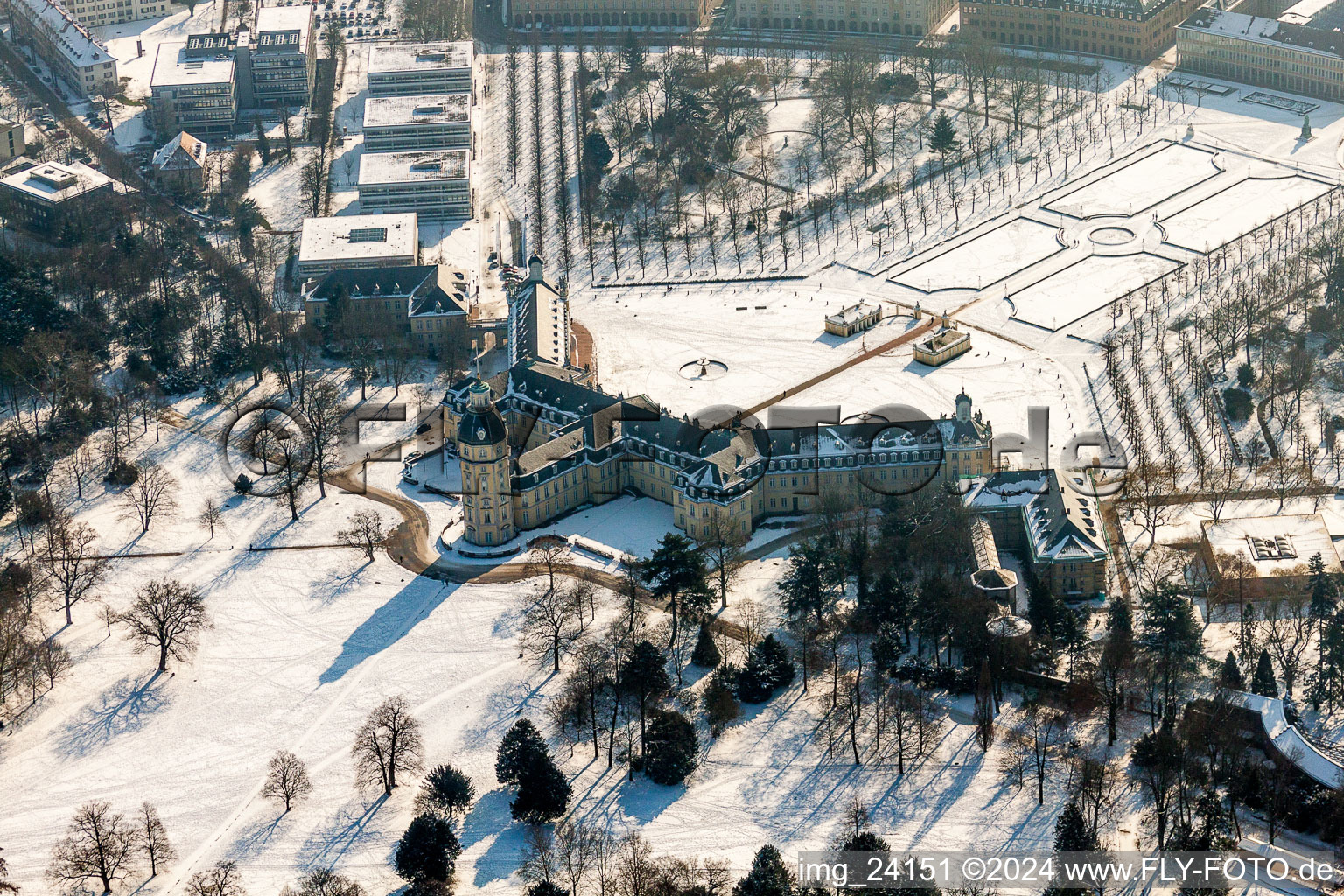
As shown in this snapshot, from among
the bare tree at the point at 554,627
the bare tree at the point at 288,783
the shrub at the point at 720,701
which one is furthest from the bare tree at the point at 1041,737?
the bare tree at the point at 288,783

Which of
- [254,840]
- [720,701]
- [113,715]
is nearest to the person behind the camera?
[254,840]

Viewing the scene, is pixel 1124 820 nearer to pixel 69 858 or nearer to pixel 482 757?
pixel 482 757

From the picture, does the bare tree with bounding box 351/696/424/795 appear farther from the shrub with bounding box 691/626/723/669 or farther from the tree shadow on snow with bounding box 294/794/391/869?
the shrub with bounding box 691/626/723/669

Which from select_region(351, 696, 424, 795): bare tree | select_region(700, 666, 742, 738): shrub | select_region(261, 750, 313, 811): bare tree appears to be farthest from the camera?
select_region(700, 666, 742, 738): shrub

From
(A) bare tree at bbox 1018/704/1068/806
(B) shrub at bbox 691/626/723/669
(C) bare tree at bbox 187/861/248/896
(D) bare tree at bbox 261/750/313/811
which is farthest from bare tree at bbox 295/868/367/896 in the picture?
(A) bare tree at bbox 1018/704/1068/806

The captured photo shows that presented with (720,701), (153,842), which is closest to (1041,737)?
(720,701)

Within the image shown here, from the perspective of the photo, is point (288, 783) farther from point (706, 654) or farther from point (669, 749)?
point (706, 654)

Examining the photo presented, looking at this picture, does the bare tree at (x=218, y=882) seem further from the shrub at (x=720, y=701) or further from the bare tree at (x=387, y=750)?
the shrub at (x=720, y=701)

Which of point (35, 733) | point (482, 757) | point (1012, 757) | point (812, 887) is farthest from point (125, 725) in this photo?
point (1012, 757)
